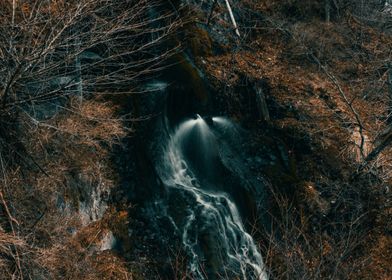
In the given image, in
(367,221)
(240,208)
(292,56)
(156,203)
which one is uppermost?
(292,56)

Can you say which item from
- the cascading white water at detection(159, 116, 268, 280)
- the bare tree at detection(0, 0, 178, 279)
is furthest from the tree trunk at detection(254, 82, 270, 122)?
the bare tree at detection(0, 0, 178, 279)

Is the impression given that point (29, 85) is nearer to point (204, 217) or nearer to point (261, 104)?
point (204, 217)

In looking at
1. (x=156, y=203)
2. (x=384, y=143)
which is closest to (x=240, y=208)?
(x=156, y=203)

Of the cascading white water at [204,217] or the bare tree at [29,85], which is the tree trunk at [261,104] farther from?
the bare tree at [29,85]

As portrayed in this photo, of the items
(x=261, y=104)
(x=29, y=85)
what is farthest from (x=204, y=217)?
(x=29, y=85)

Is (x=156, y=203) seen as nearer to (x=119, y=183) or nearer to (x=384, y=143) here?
(x=119, y=183)

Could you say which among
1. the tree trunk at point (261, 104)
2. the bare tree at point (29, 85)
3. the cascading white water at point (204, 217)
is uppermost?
the bare tree at point (29, 85)

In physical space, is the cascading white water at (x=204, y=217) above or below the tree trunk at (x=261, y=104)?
below

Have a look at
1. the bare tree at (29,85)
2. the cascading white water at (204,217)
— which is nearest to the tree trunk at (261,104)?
the cascading white water at (204,217)
